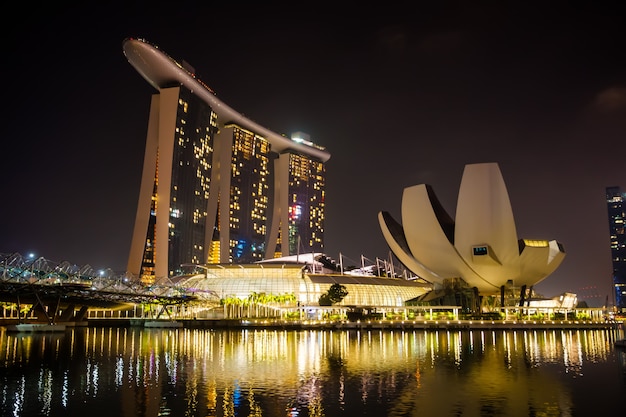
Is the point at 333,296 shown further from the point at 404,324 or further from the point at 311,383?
the point at 311,383

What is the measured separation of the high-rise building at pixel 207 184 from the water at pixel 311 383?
74019 mm

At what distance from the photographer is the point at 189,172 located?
4624 inches

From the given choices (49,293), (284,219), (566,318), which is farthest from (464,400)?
(284,219)

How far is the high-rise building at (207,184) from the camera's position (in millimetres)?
108875

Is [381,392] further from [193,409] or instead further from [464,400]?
[193,409]

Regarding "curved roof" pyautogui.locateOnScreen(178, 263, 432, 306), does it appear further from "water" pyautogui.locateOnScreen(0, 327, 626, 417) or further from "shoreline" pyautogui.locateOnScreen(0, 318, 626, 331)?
"water" pyautogui.locateOnScreen(0, 327, 626, 417)

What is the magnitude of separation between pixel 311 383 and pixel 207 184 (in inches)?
4419

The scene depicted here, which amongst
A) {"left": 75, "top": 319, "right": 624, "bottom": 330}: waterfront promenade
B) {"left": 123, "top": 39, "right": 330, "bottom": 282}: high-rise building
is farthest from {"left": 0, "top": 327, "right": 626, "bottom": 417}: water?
{"left": 123, "top": 39, "right": 330, "bottom": 282}: high-rise building

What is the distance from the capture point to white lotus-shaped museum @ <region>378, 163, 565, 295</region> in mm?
62719

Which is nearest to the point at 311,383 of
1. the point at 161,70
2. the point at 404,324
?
the point at 404,324

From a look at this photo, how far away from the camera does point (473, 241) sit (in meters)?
65.7

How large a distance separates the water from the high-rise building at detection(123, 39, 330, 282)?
74.0 metres

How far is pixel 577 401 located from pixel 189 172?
10728cm

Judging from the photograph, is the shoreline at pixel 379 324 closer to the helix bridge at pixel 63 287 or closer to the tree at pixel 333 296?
the helix bridge at pixel 63 287
